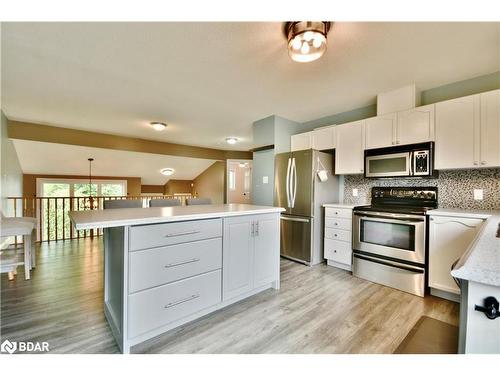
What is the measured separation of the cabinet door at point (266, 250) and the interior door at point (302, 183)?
3.17 feet

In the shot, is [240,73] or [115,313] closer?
[115,313]

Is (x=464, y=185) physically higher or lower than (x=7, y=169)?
lower

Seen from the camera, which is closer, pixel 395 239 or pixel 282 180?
pixel 395 239

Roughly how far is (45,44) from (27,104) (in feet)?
6.57

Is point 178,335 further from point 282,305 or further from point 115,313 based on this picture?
point 282,305

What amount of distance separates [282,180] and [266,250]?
151 cm

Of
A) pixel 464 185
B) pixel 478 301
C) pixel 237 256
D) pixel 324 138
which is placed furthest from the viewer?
pixel 324 138

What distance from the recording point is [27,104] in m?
3.21

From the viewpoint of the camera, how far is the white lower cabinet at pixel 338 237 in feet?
9.90

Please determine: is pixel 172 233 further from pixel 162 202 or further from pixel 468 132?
pixel 468 132

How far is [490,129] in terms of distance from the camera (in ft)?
6.97

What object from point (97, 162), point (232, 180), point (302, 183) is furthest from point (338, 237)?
point (97, 162)
